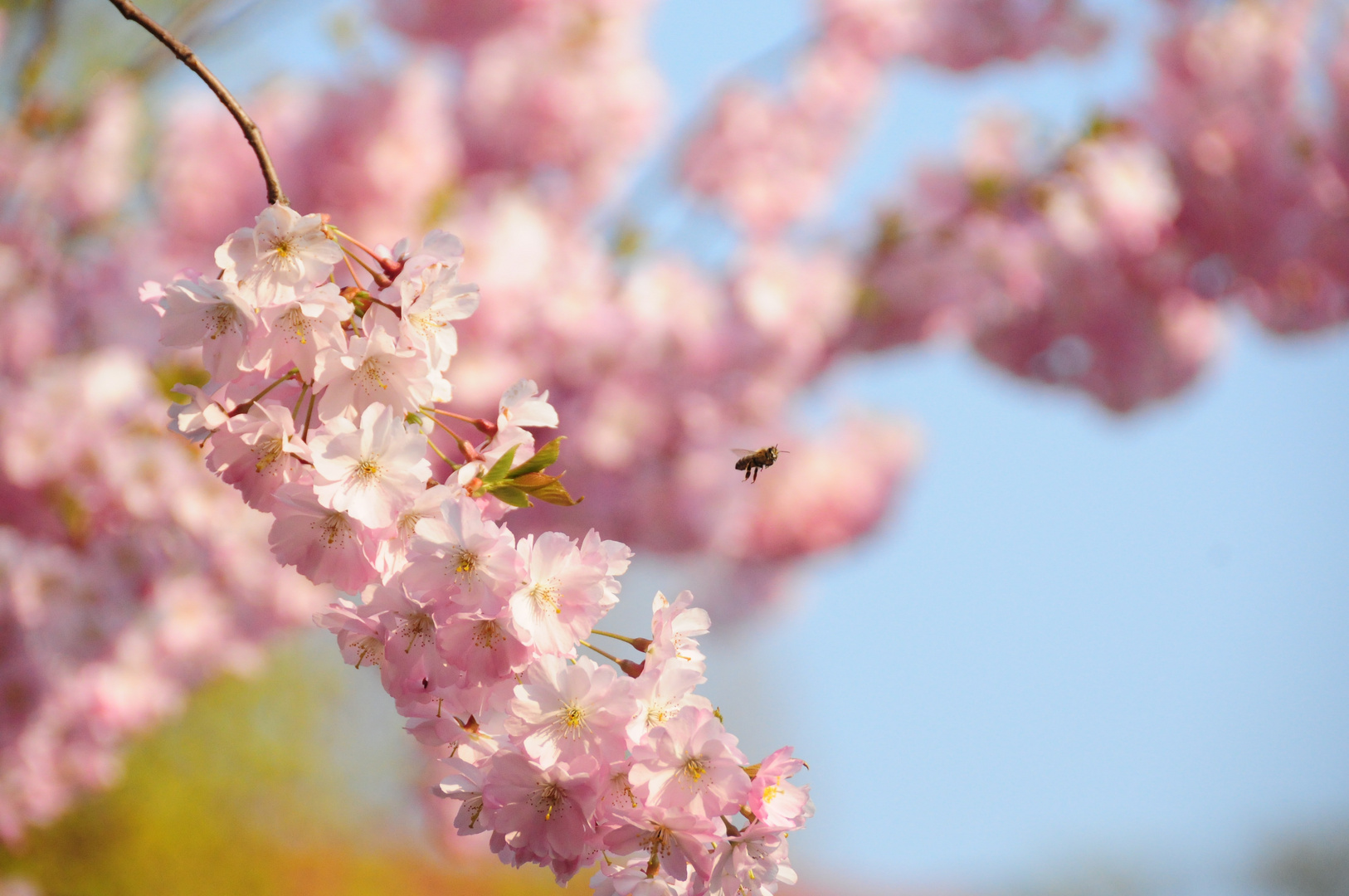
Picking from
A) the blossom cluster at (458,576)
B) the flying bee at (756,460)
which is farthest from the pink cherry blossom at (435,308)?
the flying bee at (756,460)

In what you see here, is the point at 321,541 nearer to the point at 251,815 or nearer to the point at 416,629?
the point at 416,629

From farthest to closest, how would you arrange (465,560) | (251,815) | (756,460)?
(251,815) → (756,460) → (465,560)

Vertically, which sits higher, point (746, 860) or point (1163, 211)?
point (1163, 211)

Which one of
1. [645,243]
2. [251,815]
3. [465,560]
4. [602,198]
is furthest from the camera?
[251,815]

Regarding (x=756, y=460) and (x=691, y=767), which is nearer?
(x=691, y=767)

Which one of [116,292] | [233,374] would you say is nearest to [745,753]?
[233,374]

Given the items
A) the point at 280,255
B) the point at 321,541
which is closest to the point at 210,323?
the point at 280,255

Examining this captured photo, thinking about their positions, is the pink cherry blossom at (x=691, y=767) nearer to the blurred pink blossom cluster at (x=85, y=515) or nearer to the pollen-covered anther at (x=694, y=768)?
the pollen-covered anther at (x=694, y=768)

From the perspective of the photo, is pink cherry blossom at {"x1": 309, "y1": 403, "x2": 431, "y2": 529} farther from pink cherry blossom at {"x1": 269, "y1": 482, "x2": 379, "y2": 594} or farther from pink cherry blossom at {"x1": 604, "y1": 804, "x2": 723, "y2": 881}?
pink cherry blossom at {"x1": 604, "y1": 804, "x2": 723, "y2": 881}
